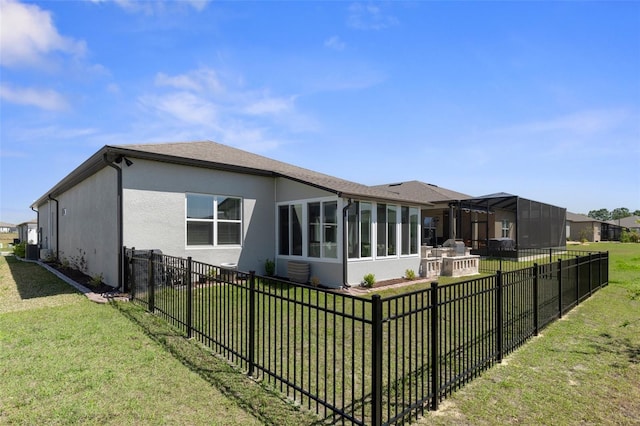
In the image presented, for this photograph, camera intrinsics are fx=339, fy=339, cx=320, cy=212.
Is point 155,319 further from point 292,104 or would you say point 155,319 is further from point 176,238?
point 292,104

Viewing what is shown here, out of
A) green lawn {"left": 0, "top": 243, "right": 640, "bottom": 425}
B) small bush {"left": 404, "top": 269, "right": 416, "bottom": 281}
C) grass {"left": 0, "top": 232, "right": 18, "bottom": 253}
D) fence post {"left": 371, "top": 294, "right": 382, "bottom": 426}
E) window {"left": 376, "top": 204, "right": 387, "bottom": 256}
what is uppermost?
window {"left": 376, "top": 204, "right": 387, "bottom": 256}

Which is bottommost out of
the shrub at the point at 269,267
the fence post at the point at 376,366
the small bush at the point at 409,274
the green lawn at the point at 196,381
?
the small bush at the point at 409,274

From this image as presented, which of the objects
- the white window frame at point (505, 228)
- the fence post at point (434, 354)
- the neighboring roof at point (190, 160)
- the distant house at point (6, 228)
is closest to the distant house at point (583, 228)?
the white window frame at point (505, 228)

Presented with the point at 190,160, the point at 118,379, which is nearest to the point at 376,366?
the point at 118,379

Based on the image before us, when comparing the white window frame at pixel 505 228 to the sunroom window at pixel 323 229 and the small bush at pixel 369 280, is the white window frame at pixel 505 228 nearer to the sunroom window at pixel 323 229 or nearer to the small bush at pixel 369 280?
the small bush at pixel 369 280

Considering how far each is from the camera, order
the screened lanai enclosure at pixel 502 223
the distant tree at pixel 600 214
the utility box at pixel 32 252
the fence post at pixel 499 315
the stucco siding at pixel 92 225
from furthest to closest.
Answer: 1. the distant tree at pixel 600 214
2. the screened lanai enclosure at pixel 502 223
3. the utility box at pixel 32 252
4. the stucco siding at pixel 92 225
5. the fence post at pixel 499 315

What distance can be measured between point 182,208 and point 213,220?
42.1 inches

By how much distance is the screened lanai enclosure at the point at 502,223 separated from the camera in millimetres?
21594

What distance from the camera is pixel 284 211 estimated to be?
1216cm

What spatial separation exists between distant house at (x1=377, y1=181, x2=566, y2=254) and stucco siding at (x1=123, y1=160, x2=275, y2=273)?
40.3 feet

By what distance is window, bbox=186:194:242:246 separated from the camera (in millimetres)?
10438

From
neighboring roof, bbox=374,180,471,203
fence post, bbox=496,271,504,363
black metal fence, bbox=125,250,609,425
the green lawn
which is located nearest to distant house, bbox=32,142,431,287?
black metal fence, bbox=125,250,609,425

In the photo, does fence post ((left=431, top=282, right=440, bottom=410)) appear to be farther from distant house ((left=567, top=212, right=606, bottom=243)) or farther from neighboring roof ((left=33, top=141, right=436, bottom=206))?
distant house ((left=567, top=212, right=606, bottom=243))

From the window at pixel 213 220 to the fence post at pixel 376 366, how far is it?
8.75 meters
